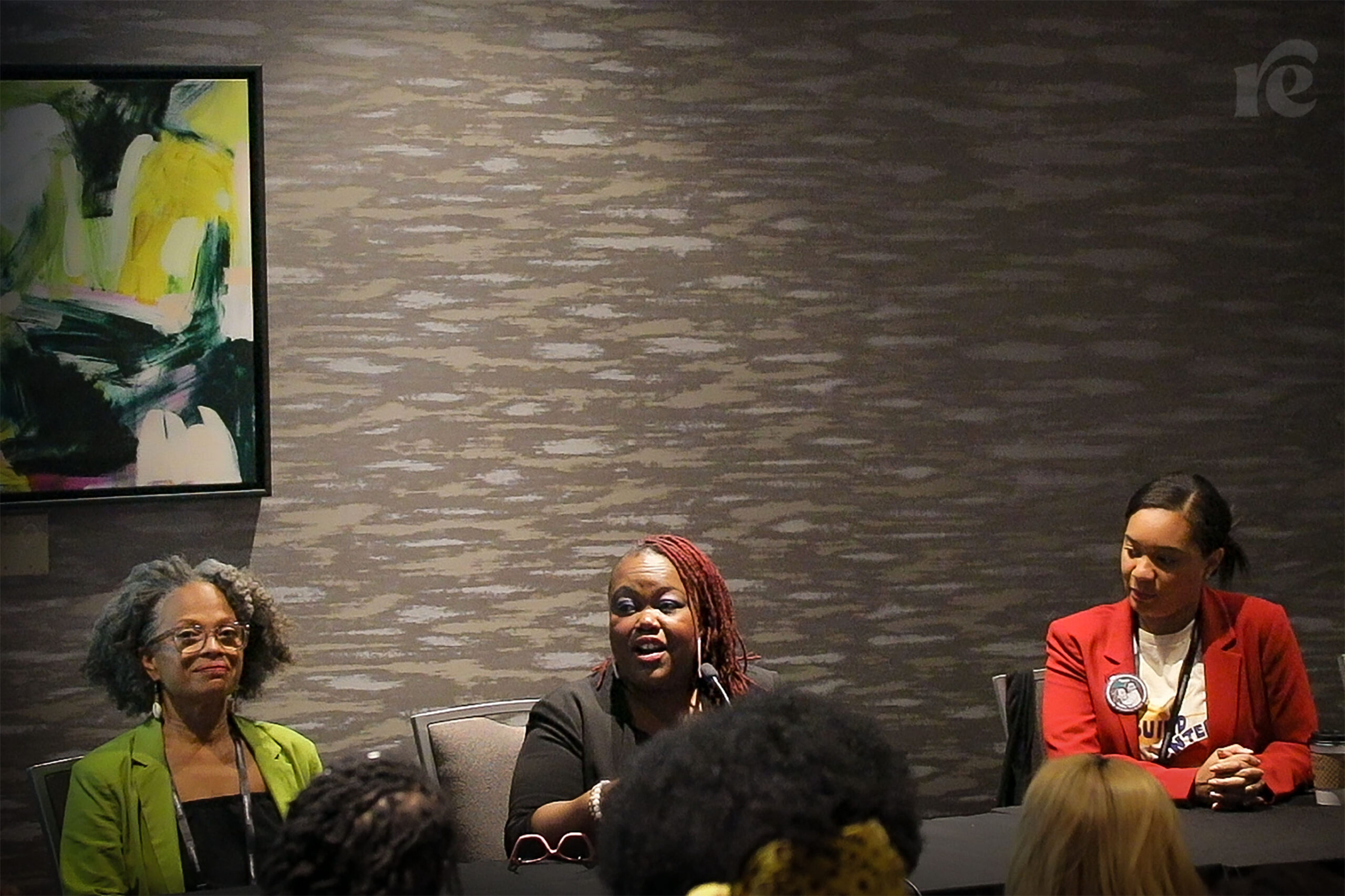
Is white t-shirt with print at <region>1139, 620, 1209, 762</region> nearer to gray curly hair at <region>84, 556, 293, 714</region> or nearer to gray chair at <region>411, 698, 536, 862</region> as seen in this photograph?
gray chair at <region>411, 698, 536, 862</region>

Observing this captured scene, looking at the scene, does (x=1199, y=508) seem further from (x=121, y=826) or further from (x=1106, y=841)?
(x=121, y=826)

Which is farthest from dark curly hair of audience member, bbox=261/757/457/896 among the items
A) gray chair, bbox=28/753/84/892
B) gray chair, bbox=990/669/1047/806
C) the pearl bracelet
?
gray chair, bbox=990/669/1047/806

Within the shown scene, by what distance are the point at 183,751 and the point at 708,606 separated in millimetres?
1100

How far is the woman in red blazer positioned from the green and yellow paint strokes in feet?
6.81

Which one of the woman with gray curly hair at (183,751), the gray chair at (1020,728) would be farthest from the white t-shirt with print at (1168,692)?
the woman with gray curly hair at (183,751)

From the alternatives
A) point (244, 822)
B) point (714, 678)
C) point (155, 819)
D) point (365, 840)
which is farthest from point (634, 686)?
point (365, 840)

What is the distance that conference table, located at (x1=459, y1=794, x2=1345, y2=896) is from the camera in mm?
2469

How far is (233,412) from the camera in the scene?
3.68 metres

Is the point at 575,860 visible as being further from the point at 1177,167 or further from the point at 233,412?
the point at 1177,167

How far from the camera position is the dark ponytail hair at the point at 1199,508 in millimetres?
3291

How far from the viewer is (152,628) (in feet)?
10.1

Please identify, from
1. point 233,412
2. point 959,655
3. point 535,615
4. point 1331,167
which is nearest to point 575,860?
point 535,615

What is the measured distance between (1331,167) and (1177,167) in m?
0.50

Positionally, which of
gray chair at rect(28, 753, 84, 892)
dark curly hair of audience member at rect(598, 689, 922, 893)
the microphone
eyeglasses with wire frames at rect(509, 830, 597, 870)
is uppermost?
dark curly hair of audience member at rect(598, 689, 922, 893)
